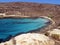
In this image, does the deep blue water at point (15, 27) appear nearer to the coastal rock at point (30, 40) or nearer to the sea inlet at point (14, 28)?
the sea inlet at point (14, 28)

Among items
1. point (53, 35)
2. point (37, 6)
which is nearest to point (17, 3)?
point (37, 6)

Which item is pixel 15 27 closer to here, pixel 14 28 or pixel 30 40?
pixel 14 28

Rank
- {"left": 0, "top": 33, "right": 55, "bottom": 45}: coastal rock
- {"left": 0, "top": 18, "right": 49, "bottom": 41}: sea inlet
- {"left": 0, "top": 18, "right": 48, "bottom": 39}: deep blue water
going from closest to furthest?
{"left": 0, "top": 33, "right": 55, "bottom": 45}: coastal rock, {"left": 0, "top": 18, "right": 49, "bottom": 41}: sea inlet, {"left": 0, "top": 18, "right": 48, "bottom": 39}: deep blue water

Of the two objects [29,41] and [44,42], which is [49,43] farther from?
[29,41]

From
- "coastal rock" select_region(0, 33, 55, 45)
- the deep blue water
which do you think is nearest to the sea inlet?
the deep blue water

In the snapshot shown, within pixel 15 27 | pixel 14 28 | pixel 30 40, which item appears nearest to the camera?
pixel 30 40

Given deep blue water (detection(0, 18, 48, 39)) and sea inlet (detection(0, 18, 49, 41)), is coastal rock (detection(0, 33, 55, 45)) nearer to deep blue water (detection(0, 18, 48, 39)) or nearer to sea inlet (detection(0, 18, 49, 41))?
sea inlet (detection(0, 18, 49, 41))

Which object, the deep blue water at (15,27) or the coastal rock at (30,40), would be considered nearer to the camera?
the coastal rock at (30,40)

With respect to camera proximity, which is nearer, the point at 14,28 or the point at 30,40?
the point at 30,40

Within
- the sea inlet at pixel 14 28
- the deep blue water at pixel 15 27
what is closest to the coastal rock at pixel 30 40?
the sea inlet at pixel 14 28

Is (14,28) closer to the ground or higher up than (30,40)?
closer to the ground

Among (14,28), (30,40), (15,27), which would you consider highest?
(30,40)

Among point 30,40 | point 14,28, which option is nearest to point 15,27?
point 14,28
